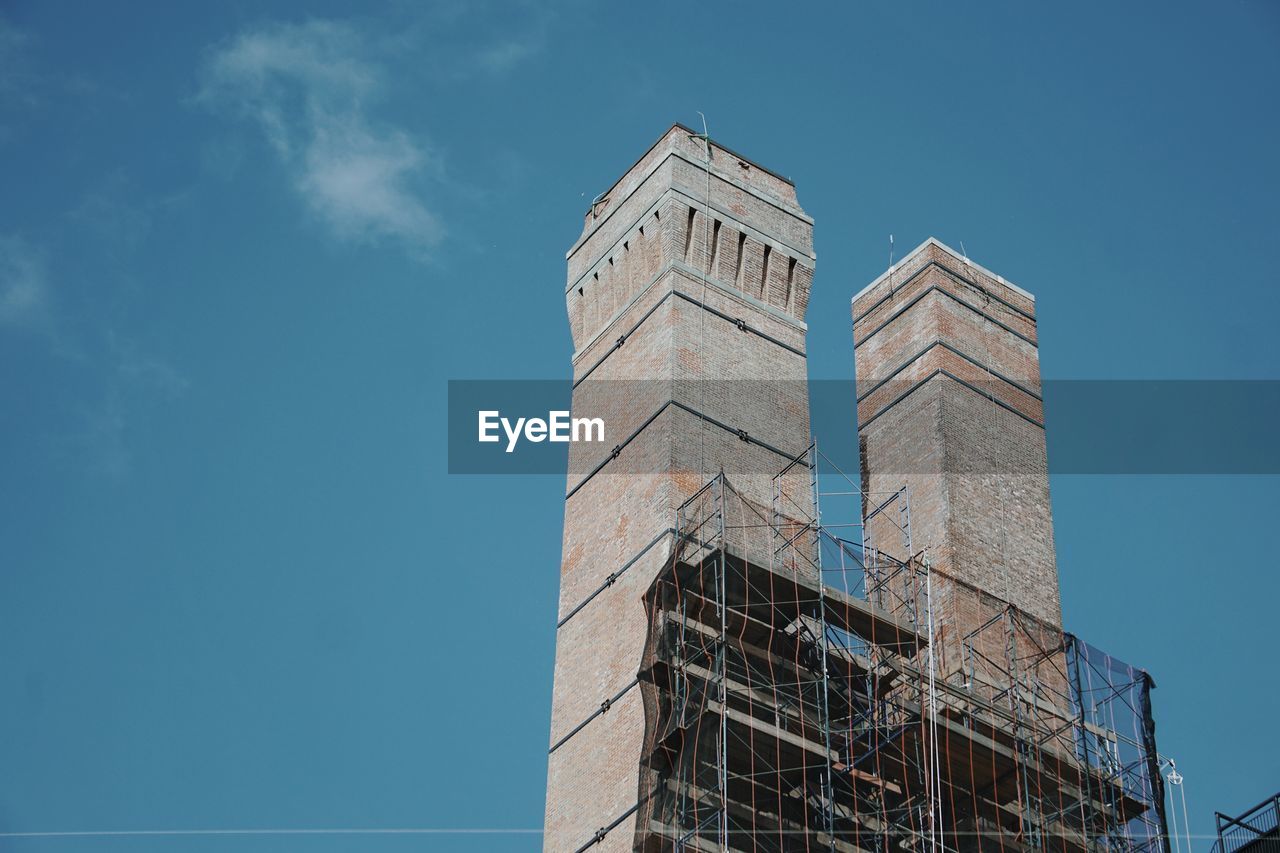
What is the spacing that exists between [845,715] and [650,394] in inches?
243

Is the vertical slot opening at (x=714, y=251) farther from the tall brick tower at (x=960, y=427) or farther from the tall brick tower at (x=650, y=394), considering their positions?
the tall brick tower at (x=960, y=427)

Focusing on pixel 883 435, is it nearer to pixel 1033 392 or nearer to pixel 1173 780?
pixel 1033 392

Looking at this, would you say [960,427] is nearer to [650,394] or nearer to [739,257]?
[739,257]

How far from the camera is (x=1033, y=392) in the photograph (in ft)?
139

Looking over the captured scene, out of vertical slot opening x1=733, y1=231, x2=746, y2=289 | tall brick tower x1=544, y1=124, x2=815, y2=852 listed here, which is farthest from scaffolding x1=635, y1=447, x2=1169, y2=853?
vertical slot opening x1=733, y1=231, x2=746, y2=289

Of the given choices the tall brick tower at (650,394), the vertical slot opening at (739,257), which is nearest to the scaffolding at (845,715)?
the tall brick tower at (650,394)

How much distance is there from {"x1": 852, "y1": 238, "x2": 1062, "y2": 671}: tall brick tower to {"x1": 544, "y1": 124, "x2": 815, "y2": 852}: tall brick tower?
10.4ft

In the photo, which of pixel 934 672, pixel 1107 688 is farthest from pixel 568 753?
pixel 1107 688

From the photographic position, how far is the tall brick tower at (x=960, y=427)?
126 feet

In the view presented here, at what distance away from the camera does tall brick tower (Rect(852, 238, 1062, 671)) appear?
1507 inches

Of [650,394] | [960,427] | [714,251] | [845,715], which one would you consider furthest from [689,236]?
[845,715]

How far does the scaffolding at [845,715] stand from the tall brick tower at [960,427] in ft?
4.41

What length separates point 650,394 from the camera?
36219 mm

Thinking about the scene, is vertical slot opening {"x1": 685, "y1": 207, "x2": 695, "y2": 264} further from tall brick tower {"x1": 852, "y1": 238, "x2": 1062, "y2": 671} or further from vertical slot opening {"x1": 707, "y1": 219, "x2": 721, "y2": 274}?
tall brick tower {"x1": 852, "y1": 238, "x2": 1062, "y2": 671}
